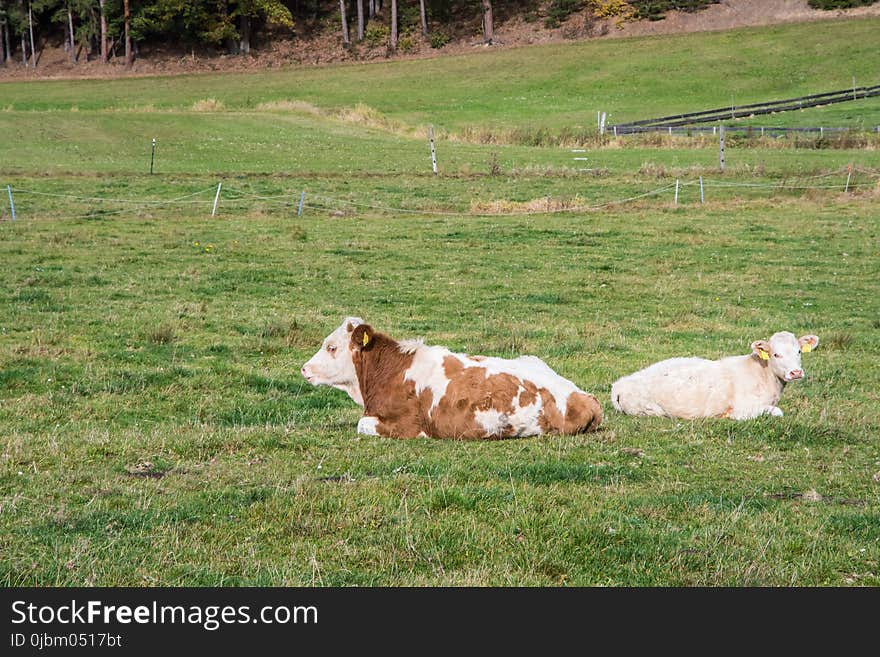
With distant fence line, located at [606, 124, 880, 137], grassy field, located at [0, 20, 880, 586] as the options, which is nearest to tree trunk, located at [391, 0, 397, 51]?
distant fence line, located at [606, 124, 880, 137]

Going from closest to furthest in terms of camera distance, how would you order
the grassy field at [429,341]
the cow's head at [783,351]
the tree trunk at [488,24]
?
the grassy field at [429,341]
the cow's head at [783,351]
the tree trunk at [488,24]

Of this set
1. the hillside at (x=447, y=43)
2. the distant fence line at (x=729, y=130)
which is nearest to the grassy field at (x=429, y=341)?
the distant fence line at (x=729, y=130)

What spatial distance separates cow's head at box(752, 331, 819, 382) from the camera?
11.0 meters

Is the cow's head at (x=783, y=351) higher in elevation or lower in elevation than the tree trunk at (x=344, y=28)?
lower

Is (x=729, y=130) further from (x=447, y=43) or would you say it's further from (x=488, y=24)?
(x=447, y=43)

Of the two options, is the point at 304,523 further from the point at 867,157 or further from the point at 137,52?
the point at 137,52

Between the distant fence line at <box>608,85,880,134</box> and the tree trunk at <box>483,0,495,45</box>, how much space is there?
1296 inches

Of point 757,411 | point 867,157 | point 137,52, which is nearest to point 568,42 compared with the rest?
point 137,52

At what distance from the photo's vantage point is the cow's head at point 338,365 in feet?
34.7

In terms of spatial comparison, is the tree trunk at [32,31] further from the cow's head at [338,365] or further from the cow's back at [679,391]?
the cow's back at [679,391]

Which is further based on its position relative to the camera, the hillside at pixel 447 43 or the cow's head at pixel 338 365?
the hillside at pixel 447 43

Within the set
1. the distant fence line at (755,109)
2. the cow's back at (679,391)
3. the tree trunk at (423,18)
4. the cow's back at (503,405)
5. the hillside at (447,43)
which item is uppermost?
the tree trunk at (423,18)

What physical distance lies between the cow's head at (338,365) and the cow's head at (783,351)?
4.32 m

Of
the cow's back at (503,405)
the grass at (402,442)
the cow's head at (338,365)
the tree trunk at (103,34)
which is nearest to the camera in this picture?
the grass at (402,442)
